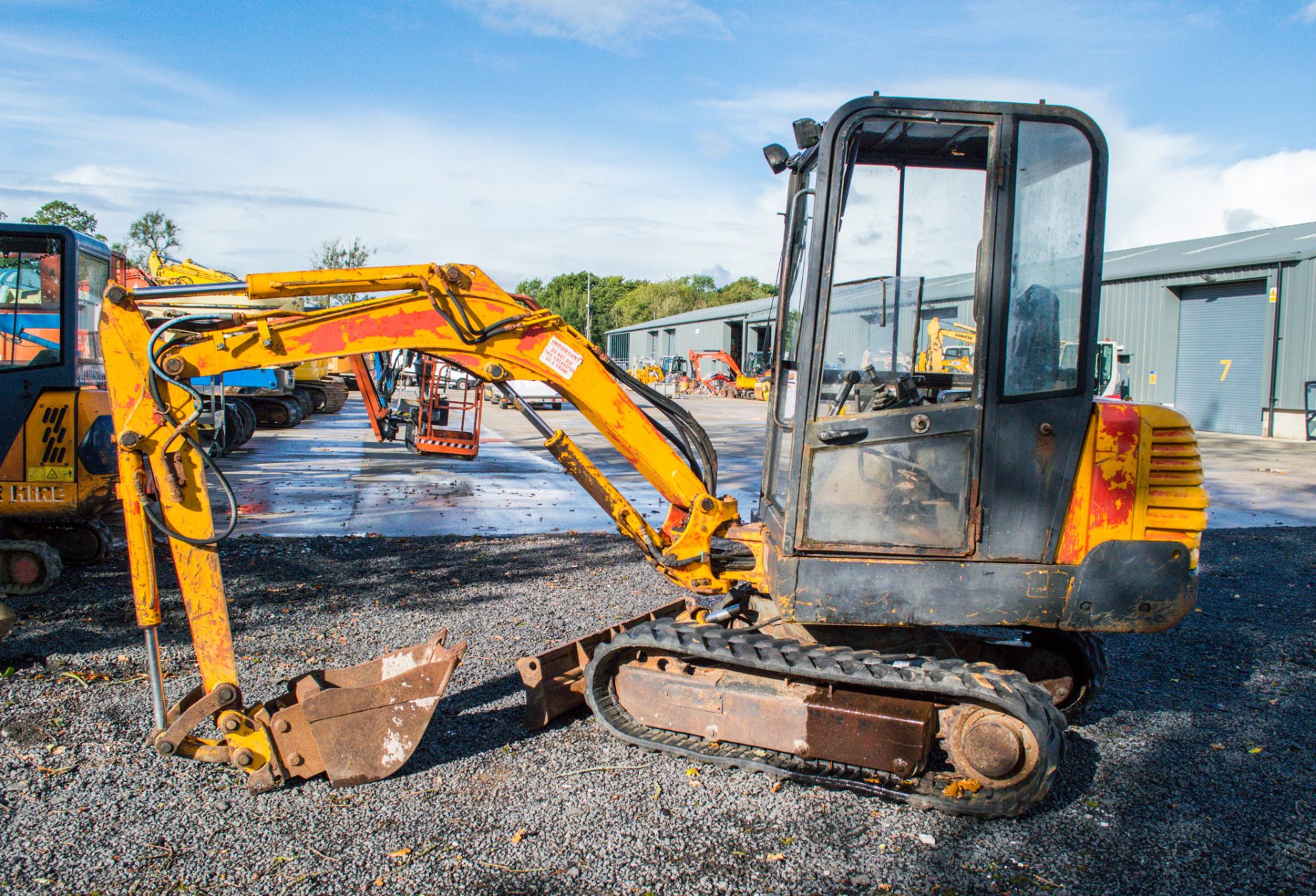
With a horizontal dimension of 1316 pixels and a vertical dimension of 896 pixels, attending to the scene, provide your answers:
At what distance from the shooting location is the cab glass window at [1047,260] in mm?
3699

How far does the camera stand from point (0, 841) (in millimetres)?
→ 3367

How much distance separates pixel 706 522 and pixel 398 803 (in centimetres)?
192

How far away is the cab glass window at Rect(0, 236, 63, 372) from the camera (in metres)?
6.88

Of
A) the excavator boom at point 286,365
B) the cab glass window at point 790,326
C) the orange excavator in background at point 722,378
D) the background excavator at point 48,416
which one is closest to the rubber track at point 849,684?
the excavator boom at point 286,365

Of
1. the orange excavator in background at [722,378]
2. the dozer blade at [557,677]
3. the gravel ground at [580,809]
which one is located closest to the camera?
the gravel ground at [580,809]

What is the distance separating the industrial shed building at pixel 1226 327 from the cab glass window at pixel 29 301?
13.5 m

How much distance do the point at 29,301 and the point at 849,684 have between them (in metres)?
6.82

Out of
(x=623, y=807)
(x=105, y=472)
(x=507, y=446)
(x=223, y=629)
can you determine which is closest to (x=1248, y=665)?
(x=623, y=807)

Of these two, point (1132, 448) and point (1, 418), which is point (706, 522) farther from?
point (1, 418)

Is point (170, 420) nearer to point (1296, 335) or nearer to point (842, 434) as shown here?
point (842, 434)

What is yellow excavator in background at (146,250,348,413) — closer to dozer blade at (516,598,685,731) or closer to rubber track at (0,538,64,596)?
rubber track at (0,538,64,596)

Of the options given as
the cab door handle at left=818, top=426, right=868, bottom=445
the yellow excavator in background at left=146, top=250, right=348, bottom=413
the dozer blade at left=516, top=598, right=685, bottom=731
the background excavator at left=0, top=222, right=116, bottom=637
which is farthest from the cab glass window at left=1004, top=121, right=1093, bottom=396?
the yellow excavator in background at left=146, top=250, right=348, bottom=413

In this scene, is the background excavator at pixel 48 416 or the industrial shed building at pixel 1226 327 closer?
the background excavator at pixel 48 416

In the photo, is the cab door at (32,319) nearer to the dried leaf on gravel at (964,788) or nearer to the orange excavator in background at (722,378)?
the dried leaf on gravel at (964,788)
